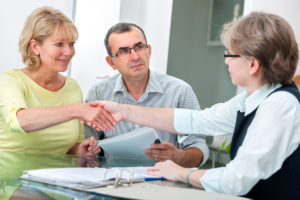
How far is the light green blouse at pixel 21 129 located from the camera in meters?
2.01

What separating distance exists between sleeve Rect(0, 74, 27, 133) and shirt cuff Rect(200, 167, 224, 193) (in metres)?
1.03

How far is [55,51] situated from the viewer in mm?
2357

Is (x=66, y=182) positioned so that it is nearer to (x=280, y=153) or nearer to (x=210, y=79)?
(x=280, y=153)

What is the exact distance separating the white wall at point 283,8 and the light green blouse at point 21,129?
6.84ft

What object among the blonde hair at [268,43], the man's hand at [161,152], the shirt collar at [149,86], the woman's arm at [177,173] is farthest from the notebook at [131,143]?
the blonde hair at [268,43]

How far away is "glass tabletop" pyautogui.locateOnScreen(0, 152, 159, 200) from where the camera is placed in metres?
1.09

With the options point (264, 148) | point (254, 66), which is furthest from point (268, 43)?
point (264, 148)

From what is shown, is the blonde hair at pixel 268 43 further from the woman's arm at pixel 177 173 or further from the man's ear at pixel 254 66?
the woman's arm at pixel 177 173

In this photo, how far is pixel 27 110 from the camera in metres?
1.93

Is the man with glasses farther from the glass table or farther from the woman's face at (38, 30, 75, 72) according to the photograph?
the glass table

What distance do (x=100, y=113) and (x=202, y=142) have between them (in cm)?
61

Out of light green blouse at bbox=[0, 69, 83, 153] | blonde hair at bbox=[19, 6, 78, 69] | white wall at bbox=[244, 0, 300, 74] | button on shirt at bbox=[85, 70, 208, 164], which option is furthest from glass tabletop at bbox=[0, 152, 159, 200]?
white wall at bbox=[244, 0, 300, 74]

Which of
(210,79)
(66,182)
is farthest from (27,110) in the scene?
(210,79)

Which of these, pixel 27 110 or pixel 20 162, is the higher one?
pixel 27 110
